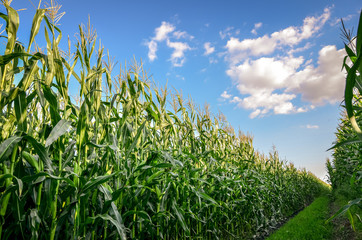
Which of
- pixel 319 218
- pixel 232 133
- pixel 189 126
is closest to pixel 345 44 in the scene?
pixel 189 126

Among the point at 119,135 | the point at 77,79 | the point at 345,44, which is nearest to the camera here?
the point at 345,44

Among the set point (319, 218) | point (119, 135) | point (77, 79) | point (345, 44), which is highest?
point (77, 79)

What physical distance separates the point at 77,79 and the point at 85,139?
0.56 metres

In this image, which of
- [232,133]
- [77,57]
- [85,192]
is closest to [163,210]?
[85,192]

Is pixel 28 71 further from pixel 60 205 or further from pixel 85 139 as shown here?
pixel 60 205

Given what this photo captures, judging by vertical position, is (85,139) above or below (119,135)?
below

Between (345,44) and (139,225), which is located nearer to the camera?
(345,44)

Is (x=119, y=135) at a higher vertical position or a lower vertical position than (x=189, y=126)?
lower

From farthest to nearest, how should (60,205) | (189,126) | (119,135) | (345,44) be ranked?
1. (189,126)
2. (119,135)
3. (60,205)
4. (345,44)

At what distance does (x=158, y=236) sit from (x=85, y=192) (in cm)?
135

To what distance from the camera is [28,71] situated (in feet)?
6.14

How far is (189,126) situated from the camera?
4520mm

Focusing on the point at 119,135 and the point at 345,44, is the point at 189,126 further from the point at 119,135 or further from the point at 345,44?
the point at 345,44

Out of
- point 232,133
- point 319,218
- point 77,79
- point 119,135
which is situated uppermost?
point 232,133
